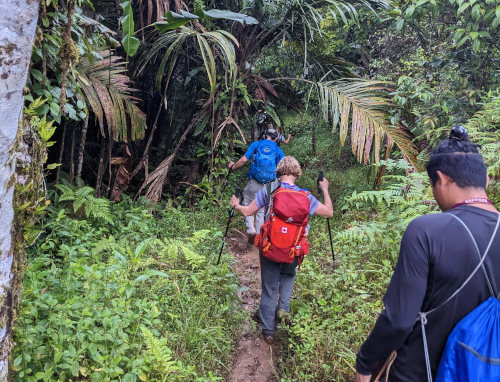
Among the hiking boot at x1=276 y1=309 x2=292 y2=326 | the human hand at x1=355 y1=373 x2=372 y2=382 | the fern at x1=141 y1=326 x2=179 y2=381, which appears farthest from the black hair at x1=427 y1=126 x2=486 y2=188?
the hiking boot at x1=276 y1=309 x2=292 y2=326

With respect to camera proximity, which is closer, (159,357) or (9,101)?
(9,101)

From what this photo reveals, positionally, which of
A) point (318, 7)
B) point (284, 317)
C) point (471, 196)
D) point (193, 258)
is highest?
point (318, 7)

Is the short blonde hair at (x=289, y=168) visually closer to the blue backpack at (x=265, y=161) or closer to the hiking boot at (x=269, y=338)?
the hiking boot at (x=269, y=338)

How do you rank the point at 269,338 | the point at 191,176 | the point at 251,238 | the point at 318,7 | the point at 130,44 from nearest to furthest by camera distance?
1. the point at 130,44
2. the point at 269,338
3. the point at 251,238
4. the point at 318,7
5. the point at 191,176

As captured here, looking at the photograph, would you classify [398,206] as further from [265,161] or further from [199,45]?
[199,45]

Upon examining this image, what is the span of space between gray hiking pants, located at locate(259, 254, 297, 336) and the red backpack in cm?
21

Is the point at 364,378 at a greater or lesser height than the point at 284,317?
greater

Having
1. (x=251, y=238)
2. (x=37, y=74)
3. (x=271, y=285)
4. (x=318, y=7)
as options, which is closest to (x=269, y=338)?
(x=271, y=285)

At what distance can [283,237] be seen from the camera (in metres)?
3.46

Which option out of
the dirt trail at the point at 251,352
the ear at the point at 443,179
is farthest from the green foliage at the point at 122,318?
the ear at the point at 443,179

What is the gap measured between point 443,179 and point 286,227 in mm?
1929

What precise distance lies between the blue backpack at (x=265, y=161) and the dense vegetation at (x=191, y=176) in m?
1.05

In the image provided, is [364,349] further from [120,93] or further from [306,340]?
[120,93]

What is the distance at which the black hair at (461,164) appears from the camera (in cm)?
156
